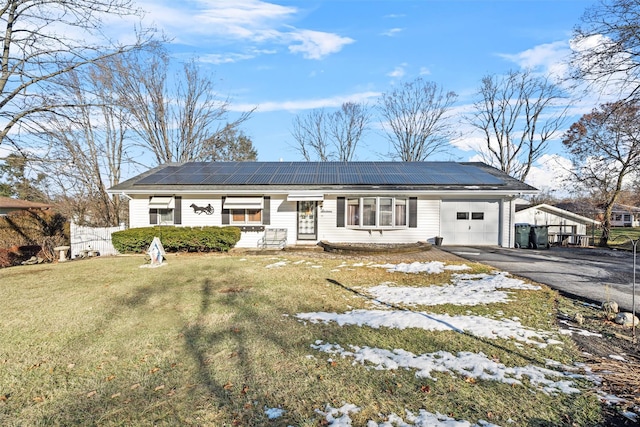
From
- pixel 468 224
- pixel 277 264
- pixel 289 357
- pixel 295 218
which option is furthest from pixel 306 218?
pixel 289 357

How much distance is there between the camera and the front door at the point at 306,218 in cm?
1431

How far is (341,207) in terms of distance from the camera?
551 inches

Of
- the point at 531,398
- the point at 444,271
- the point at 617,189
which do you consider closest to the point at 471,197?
the point at 444,271

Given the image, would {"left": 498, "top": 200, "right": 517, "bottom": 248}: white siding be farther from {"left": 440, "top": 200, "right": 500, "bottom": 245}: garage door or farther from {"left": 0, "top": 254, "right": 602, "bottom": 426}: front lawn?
Result: {"left": 0, "top": 254, "right": 602, "bottom": 426}: front lawn

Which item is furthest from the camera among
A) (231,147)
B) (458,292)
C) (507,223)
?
(231,147)

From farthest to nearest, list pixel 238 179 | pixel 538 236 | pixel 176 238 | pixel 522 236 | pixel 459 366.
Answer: pixel 238 179 < pixel 522 236 < pixel 538 236 < pixel 176 238 < pixel 459 366

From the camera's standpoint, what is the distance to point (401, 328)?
479cm

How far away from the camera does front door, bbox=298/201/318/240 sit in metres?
14.3

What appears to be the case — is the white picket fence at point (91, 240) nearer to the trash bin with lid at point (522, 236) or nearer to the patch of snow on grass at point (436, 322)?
the patch of snow on grass at point (436, 322)

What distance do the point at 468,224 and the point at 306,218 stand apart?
7.33 meters

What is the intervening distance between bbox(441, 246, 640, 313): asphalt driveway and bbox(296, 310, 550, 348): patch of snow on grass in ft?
7.83

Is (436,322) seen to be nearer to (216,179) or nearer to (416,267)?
(416,267)

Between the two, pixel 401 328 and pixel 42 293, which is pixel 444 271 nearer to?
pixel 401 328

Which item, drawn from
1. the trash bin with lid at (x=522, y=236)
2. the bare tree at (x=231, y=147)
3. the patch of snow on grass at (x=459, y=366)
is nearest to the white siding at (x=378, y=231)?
the trash bin with lid at (x=522, y=236)
